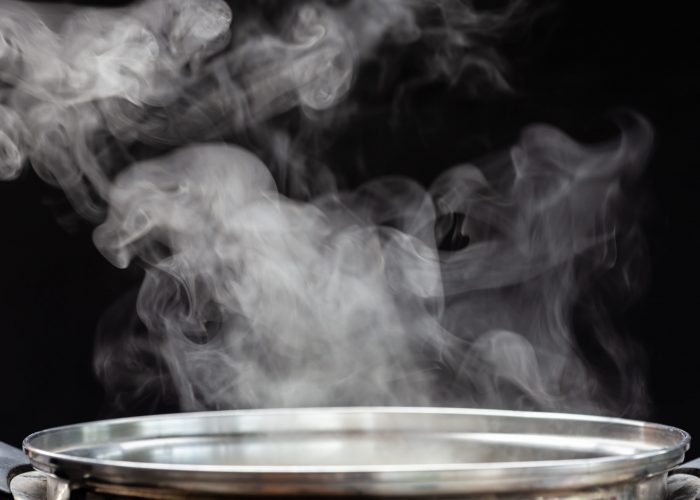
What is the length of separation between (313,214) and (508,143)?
17.7 inches

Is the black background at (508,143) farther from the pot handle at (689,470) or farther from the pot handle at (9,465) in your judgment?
the pot handle at (9,465)

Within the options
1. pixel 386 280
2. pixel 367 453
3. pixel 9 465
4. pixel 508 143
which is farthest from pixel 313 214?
pixel 9 465

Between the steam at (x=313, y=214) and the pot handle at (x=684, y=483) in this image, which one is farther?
the steam at (x=313, y=214)

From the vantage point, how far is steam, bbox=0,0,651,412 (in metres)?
2.00

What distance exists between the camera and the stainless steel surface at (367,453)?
0.74m

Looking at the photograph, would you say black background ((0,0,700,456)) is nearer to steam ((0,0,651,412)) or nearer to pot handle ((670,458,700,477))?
steam ((0,0,651,412))

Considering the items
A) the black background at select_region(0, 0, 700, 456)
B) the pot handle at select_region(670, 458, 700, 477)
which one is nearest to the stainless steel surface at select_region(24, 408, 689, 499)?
the pot handle at select_region(670, 458, 700, 477)

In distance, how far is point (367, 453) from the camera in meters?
1.31

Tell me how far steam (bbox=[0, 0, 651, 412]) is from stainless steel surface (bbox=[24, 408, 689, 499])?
64 cm

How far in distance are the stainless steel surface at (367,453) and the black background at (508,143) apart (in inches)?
39.7

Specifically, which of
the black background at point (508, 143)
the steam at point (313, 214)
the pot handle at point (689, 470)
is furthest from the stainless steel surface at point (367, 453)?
the black background at point (508, 143)

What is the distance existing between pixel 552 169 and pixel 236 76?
72 cm

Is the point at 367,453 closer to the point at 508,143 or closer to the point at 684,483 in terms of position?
the point at 684,483

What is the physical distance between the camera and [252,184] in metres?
2.20
